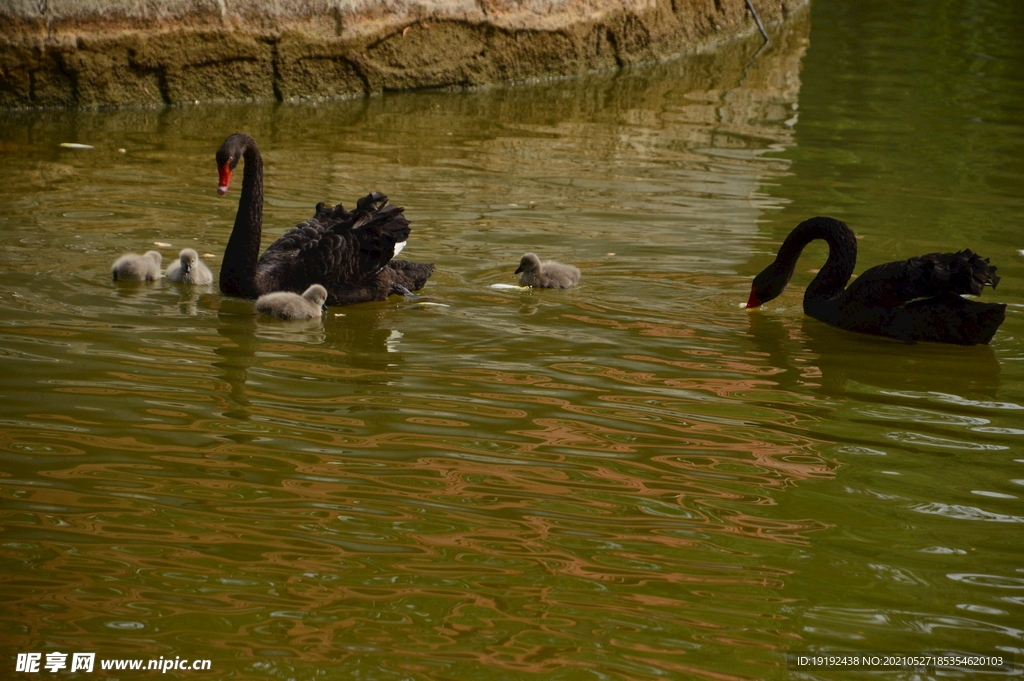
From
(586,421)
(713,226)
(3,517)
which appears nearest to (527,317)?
(586,421)

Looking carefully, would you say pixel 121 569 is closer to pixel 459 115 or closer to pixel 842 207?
pixel 842 207

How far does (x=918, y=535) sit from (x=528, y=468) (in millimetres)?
1275

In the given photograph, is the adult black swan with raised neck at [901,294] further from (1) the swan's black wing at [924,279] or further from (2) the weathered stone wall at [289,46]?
(2) the weathered stone wall at [289,46]

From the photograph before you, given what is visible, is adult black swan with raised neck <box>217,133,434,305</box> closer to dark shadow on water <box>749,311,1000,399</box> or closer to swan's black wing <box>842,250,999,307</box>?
dark shadow on water <box>749,311,1000,399</box>

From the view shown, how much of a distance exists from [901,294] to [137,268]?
382 cm

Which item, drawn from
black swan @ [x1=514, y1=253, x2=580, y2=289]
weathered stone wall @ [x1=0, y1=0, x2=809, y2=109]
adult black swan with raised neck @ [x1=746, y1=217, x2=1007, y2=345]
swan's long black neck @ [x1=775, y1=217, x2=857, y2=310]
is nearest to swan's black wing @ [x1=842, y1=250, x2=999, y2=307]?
adult black swan with raised neck @ [x1=746, y1=217, x2=1007, y2=345]

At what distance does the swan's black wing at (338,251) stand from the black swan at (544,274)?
682 millimetres

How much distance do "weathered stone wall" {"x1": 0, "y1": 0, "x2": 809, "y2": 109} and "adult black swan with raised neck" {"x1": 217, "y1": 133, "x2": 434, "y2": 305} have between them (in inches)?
186

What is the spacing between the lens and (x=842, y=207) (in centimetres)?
827

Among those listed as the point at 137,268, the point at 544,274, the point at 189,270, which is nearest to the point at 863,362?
the point at 544,274


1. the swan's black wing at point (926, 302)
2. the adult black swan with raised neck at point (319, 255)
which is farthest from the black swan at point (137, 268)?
the swan's black wing at point (926, 302)

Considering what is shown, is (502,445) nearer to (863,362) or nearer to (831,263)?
(863,362)

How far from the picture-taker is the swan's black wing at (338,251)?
19.9 ft

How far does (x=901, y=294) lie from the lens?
5656 millimetres
